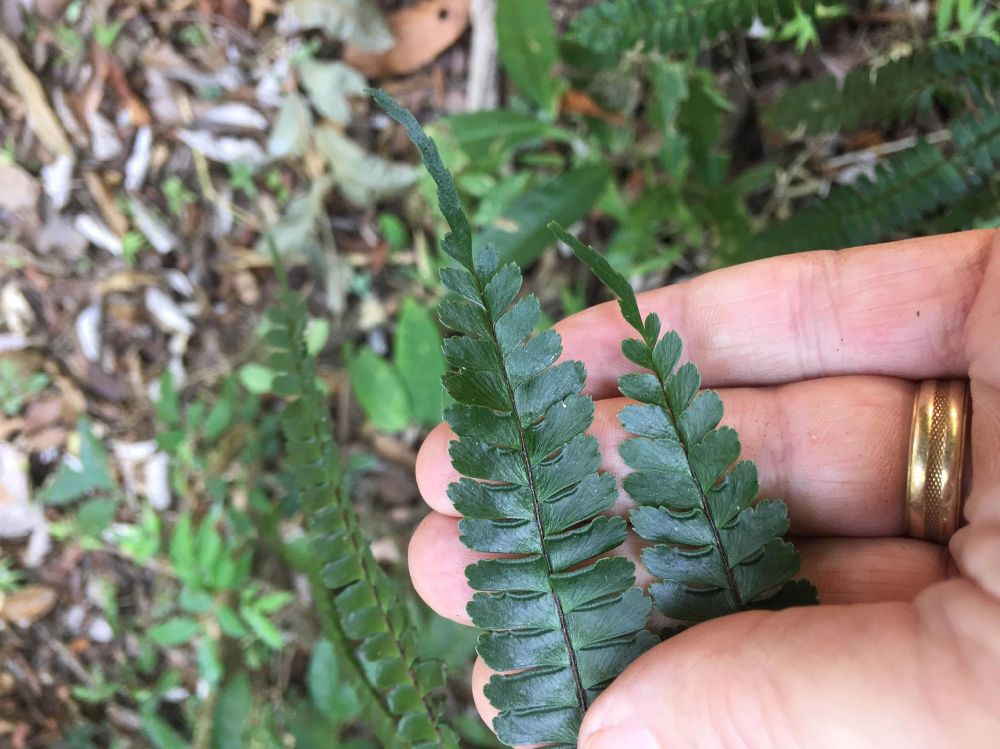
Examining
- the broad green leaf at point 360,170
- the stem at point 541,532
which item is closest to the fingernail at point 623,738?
the stem at point 541,532

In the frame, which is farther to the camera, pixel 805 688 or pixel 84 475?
pixel 84 475

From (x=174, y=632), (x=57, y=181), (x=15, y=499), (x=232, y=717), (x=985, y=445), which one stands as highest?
(x=985, y=445)

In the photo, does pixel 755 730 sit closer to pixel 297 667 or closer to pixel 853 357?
pixel 853 357

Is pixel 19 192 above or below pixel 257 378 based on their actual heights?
above

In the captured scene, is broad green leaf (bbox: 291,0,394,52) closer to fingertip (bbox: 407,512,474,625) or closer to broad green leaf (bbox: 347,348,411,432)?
broad green leaf (bbox: 347,348,411,432)

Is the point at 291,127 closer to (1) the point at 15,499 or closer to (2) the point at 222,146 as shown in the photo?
(2) the point at 222,146

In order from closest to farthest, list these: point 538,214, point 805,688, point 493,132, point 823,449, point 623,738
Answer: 1. point 805,688
2. point 623,738
3. point 823,449
4. point 538,214
5. point 493,132

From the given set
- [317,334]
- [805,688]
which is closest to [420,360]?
[317,334]
